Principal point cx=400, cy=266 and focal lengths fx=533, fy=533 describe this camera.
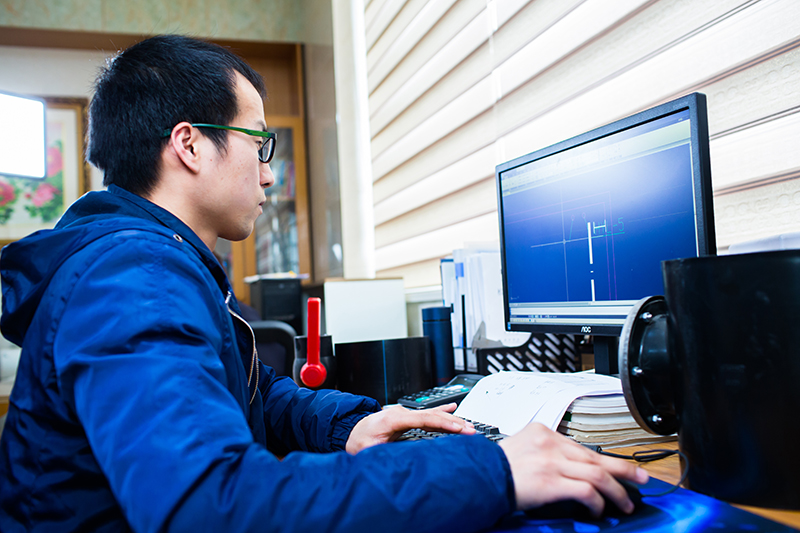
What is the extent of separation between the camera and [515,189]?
1115mm

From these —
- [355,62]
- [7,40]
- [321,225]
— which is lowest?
[321,225]

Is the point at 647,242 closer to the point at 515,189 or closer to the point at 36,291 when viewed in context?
the point at 515,189

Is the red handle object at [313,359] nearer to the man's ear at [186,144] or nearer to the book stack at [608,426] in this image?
the man's ear at [186,144]

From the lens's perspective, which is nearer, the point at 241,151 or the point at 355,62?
the point at 241,151

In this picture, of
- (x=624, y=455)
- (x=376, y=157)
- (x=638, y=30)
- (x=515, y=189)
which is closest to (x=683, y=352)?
(x=624, y=455)

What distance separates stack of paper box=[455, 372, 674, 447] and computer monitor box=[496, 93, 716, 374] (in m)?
0.13

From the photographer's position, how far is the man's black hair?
2.64 ft

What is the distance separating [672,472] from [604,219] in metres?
0.43

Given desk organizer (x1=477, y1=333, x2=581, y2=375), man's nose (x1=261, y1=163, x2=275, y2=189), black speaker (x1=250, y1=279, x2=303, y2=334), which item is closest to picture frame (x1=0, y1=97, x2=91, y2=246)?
black speaker (x1=250, y1=279, x2=303, y2=334)

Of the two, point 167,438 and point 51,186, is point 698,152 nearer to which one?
point 167,438

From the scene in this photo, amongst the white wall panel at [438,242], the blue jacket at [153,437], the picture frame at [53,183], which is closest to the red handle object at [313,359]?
the white wall panel at [438,242]

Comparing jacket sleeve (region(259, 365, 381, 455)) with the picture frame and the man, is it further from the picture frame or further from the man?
the picture frame

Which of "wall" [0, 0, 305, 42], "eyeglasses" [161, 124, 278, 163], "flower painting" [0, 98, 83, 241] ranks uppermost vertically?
"wall" [0, 0, 305, 42]

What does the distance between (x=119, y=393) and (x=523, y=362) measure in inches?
34.9
